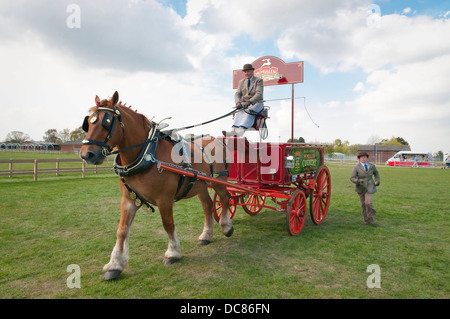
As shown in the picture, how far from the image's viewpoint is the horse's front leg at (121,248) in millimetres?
3480

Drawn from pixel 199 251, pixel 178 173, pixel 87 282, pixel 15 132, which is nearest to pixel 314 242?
pixel 199 251

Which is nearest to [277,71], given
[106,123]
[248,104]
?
[248,104]

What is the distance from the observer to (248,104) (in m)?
5.26

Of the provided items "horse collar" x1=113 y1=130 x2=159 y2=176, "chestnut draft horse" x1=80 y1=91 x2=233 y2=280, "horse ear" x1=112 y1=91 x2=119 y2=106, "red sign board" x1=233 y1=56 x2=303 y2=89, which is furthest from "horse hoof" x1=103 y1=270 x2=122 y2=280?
"red sign board" x1=233 y1=56 x2=303 y2=89

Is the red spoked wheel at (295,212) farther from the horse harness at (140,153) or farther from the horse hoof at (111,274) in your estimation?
the horse hoof at (111,274)

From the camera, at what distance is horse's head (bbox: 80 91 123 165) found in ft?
9.91

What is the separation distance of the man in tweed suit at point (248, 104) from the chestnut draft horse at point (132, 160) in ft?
5.36

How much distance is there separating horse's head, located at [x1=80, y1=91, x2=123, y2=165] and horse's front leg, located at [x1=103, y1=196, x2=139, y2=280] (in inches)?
34.2

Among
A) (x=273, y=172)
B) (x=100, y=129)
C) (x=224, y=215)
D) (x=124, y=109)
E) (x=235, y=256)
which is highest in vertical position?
(x=124, y=109)

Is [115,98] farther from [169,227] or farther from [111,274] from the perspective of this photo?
[111,274]

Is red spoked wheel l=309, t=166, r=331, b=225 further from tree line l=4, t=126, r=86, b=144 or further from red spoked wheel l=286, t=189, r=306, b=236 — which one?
tree line l=4, t=126, r=86, b=144

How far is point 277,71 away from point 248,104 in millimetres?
2811
